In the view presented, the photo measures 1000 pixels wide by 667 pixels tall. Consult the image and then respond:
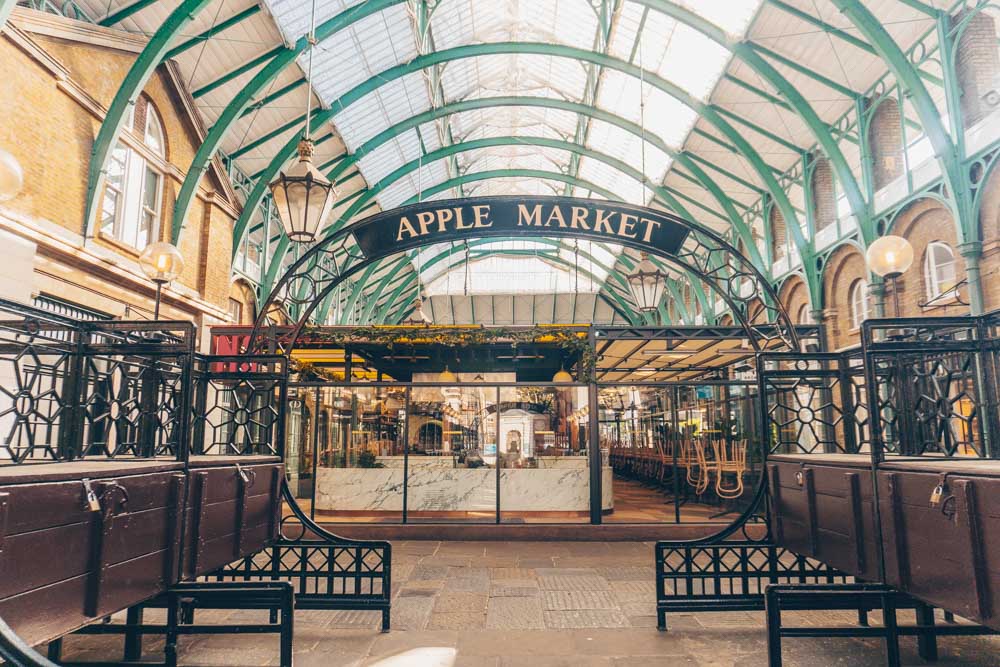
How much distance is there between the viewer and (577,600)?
17.2 feet

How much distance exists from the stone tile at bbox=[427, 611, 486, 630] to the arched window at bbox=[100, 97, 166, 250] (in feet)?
27.0

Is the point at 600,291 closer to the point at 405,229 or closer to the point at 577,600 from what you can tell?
the point at 405,229

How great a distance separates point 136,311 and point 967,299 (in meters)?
13.3

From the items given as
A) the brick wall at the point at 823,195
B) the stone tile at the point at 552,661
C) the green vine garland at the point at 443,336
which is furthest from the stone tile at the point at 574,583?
the brick wall at the point at 823,195

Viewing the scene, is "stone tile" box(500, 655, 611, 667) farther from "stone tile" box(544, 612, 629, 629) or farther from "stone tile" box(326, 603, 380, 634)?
"stone tile" box(326, 603, 380, 634)

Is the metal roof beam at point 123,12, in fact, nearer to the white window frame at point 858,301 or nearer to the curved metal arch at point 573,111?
the curved metal arch at point 573,111

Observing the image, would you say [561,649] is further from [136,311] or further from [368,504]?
[136,311]

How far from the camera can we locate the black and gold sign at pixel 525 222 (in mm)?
5461

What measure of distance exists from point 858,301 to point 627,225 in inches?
395

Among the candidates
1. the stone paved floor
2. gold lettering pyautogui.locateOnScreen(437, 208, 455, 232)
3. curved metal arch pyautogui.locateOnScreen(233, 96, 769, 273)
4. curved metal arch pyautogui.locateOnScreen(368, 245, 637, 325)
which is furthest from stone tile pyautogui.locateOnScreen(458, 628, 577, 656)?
curved metal arch pyautogui.locateOnScreen(368, 245, 637, 325)

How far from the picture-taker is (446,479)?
8945 mm

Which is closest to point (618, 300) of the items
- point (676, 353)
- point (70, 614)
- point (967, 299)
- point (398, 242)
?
point (676, 353)

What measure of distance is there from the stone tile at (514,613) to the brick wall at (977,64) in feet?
31.9

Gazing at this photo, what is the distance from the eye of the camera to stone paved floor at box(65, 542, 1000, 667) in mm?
3814
